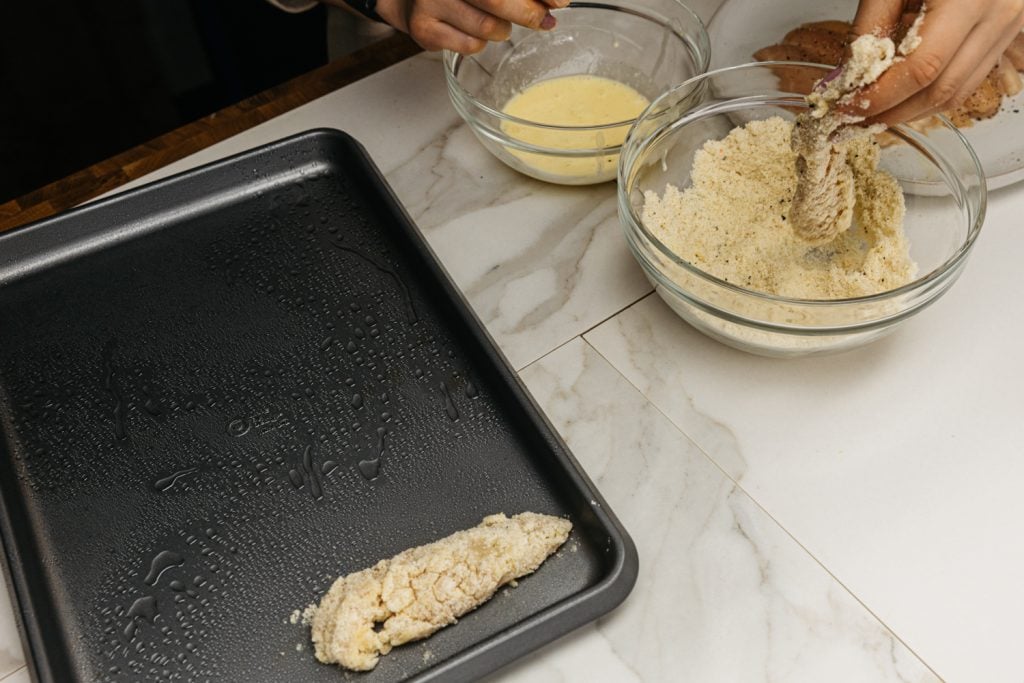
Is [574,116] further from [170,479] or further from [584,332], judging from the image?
[170,479]

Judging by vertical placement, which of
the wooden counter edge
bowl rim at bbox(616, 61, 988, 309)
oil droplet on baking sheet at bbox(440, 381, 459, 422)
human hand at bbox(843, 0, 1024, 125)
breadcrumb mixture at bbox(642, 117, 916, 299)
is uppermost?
human hand at bbox(843, 0, 1024, 125)

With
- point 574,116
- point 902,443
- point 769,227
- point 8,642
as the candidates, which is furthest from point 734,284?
point 8,642

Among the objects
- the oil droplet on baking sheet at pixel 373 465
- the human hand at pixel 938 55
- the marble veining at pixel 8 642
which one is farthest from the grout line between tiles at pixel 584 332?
the marble veining at pixel 8 642

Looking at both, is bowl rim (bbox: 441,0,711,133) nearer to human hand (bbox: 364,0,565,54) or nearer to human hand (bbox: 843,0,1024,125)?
human hand (bbox: 364,0,565,54)

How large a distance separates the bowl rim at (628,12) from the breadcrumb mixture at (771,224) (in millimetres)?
108

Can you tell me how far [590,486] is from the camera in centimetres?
78

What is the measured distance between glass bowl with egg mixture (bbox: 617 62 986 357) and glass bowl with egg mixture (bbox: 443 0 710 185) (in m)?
0.07

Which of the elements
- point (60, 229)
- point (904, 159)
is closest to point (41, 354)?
point (60, 229)

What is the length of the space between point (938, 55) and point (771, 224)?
0.24 meters

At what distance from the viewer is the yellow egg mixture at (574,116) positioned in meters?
1.01

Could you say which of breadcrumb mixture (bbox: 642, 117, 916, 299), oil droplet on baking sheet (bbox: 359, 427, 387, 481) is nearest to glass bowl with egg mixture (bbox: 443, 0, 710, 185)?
breadcrumb mixture (bbox: 642, 117, 916, 299)

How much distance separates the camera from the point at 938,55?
0.73 metres

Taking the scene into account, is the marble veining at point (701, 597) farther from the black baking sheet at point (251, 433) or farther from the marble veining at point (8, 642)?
the marble veining at point (8, 642)

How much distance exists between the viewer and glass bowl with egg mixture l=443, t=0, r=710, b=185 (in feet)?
3.33
